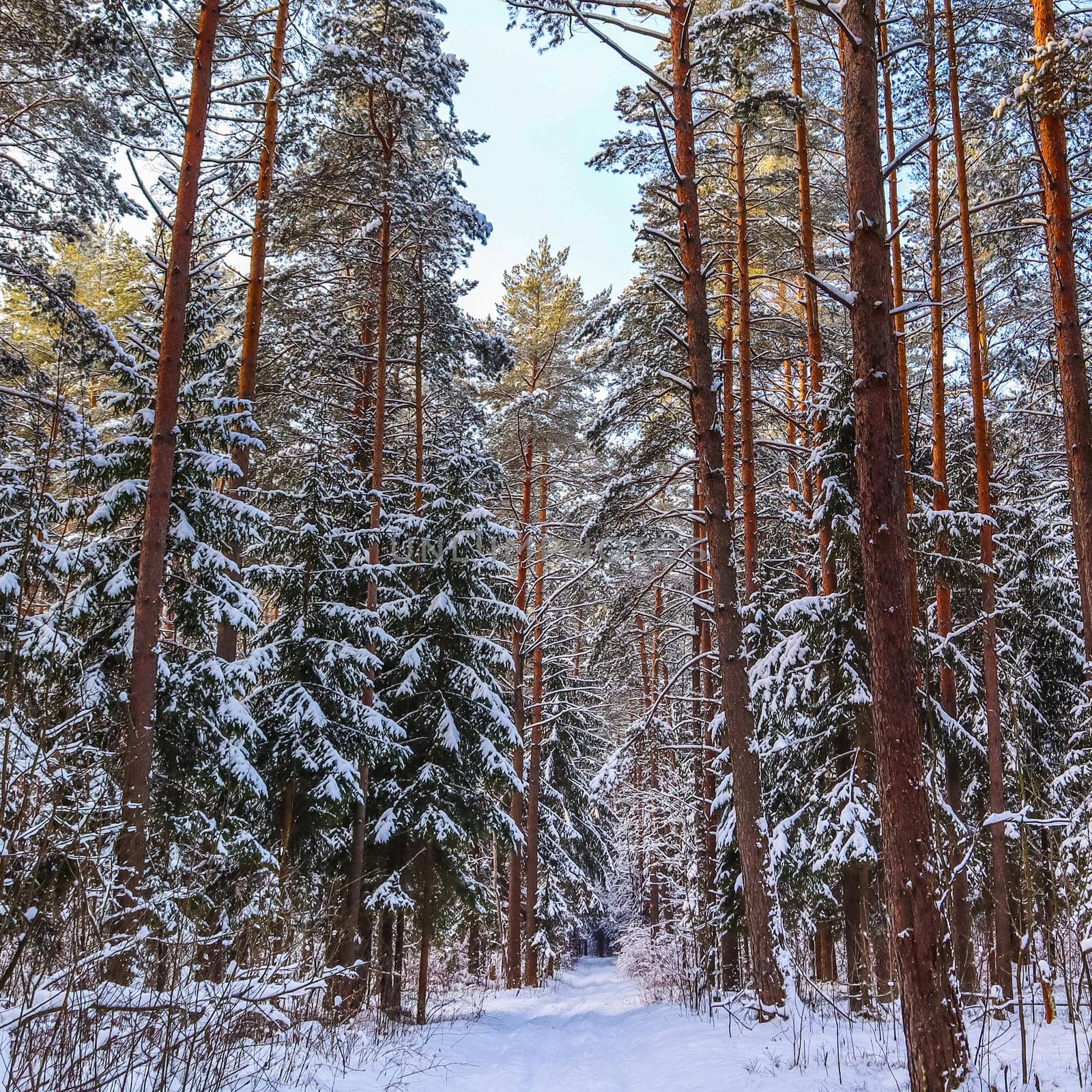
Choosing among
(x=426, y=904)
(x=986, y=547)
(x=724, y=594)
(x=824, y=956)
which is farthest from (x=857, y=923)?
(x=426, y=904)

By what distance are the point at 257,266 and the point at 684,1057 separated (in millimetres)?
11709

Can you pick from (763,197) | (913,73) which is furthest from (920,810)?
(763,197)

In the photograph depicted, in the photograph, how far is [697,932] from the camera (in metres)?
15.0

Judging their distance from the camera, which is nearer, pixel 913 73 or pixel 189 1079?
pixel 189 1079

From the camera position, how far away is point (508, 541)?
13609 millimetres

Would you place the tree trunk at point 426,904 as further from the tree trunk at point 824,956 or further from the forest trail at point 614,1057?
the tree trunk at point 824,956

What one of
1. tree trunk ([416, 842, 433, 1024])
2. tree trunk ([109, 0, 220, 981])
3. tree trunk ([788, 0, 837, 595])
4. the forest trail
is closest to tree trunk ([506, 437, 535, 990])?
the forest trail

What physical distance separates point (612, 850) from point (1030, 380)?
23.0m

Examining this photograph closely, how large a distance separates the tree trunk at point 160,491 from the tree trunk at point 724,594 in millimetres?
5728

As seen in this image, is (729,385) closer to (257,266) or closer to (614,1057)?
(257,266)

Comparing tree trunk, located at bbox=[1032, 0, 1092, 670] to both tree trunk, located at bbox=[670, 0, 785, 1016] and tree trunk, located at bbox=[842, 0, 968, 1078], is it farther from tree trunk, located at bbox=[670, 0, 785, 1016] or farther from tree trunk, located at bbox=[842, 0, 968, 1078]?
tree trunk, located at bbox=[670, 0, 785, 1016]

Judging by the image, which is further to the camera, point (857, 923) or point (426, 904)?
point (426, 904)

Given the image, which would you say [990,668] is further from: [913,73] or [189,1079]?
[189,1079]

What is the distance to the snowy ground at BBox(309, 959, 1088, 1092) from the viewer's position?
5.85 meters
